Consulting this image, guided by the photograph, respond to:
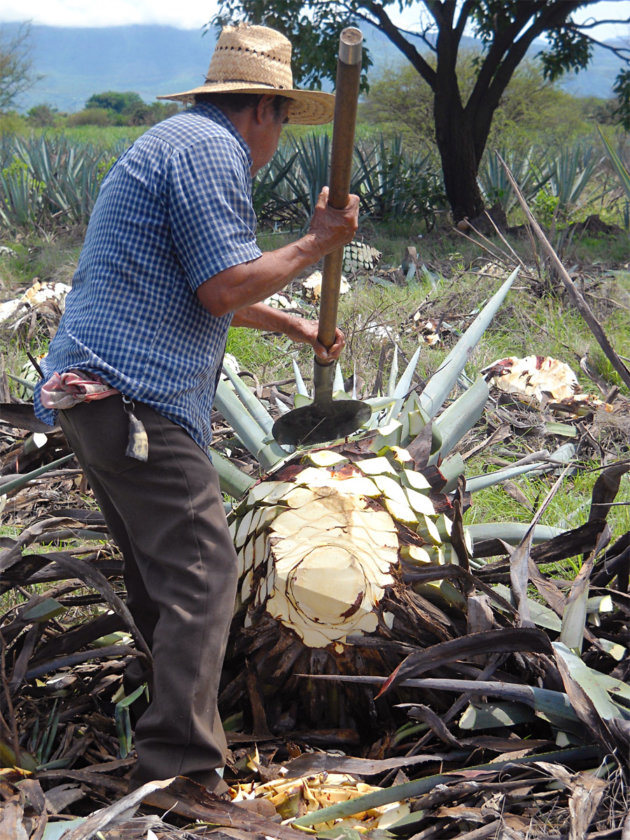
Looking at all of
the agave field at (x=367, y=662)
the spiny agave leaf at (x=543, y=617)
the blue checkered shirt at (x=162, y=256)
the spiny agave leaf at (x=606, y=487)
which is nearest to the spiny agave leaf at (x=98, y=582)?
the agave field at (x=367, y=662)

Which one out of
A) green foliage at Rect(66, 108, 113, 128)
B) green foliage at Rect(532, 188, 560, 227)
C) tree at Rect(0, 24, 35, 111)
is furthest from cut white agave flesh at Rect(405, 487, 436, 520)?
green foliage at Rect(66, 108, 113, 128)

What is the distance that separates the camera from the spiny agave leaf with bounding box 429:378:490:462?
250 cm

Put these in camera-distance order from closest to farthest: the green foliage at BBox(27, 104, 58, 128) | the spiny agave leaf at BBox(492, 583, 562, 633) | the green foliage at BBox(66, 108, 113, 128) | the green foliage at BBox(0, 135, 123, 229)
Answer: the spiny agave leaf at BBox(492, 583, 562, 633) → the green foliage at BBox(0, 135, 123, 229) → the green foliage at BBox(27, 104, 58, 128) → the green foliage at BBox(66, 108, 113, 128)

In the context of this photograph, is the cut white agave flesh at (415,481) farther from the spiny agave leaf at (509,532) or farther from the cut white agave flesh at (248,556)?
the cut white agave flesh at (248,556)

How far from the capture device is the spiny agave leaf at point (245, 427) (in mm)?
2504

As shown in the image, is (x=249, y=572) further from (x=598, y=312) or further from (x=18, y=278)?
(x=18, y=278)

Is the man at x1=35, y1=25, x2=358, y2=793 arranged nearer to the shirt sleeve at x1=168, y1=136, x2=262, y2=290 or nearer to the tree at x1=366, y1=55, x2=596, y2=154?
the shirt sleeve at x1=168, y1=136, x2=262, y2=290

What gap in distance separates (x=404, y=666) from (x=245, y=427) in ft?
3.57

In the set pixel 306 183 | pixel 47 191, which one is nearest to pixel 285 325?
pixel 306 183

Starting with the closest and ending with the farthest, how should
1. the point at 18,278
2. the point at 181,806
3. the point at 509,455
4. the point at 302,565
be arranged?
1. the point at 181,806
2. the point at 302,565
3. the point at 509,455
4. the point at 18,278

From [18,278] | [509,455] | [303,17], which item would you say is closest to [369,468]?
[509,455]

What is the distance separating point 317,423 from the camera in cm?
253

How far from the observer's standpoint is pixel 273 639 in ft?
6.30

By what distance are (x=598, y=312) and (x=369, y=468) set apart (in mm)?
4200
